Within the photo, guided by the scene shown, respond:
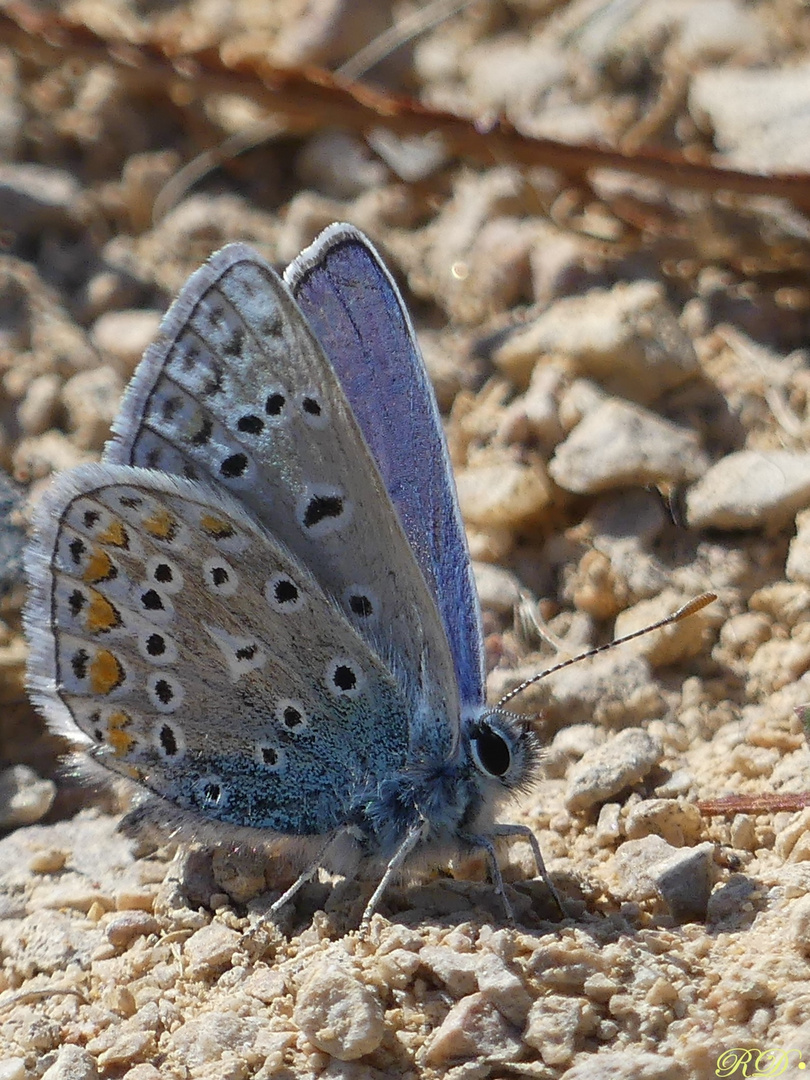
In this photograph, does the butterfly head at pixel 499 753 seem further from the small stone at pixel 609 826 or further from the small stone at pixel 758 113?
the small stone at pixel 758 113

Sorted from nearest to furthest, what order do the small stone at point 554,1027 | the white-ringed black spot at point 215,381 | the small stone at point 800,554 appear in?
the small stone at point 554,1027 < the white-ringed black spot at point 215,381 < the small stone at point 800,554

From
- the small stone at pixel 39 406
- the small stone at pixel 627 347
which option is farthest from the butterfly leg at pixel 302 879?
the small stone at pixel 39 406

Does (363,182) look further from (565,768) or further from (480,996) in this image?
(480,996)

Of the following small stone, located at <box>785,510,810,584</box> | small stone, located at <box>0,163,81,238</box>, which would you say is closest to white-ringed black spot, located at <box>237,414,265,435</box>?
small stone, located at <box>785,510,810,584</box>

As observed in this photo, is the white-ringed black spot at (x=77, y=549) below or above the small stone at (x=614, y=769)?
above

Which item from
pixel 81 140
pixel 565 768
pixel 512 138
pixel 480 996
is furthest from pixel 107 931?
pixel 81 140

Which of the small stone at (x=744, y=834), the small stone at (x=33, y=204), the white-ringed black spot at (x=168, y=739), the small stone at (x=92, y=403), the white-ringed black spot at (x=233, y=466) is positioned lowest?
the small stone at (x=744, y=834)

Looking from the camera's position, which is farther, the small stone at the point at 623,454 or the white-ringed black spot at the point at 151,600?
the small stone at the point at 623,454
